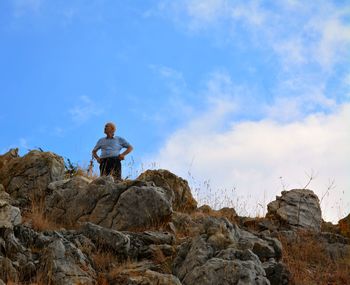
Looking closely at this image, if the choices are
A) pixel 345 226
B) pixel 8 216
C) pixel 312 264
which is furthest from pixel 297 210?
pixel 8 216

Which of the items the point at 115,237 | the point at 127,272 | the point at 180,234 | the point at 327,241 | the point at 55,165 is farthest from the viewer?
the point at 55,165

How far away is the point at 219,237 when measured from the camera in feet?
27.8

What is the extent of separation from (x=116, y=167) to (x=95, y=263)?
5965 millimetres

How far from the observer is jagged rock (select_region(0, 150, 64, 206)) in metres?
12.3

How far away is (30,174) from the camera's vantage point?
12.7 meters

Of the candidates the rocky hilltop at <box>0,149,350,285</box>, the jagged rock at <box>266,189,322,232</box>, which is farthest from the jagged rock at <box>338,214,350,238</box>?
the jagged rock at <box>266,189,322,232</box>

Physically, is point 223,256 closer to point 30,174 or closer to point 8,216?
point 8,216

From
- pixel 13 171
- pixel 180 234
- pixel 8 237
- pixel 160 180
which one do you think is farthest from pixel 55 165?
pixel 8 237

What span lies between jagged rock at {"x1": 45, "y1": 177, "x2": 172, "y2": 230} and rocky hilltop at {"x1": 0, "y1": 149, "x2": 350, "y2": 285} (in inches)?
0.7

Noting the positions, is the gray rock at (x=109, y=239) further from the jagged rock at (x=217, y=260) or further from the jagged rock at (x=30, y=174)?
the jagged rock at (x=30, y=174)

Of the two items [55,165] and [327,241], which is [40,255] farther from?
[327,241]

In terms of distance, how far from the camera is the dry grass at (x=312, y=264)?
30.0ft

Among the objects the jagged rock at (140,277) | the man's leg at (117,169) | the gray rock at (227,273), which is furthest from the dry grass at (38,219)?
the gray rock at (227,273)

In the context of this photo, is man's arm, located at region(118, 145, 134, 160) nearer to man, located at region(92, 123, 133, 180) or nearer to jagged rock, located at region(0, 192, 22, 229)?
man, located at region(92, 123, 133, 180)
